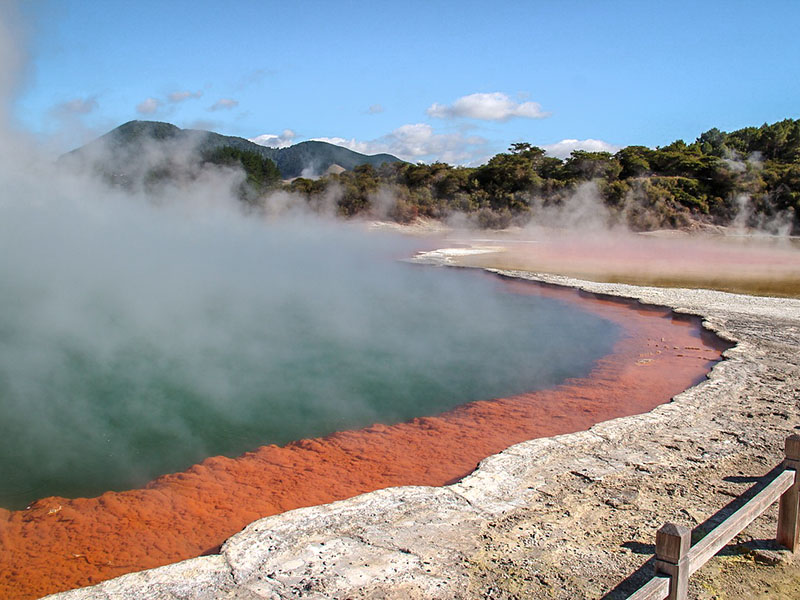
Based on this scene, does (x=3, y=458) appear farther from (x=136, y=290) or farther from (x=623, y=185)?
(x=623, y=185)

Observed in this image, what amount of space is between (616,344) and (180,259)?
881cm

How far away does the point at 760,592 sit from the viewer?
9.18 feet

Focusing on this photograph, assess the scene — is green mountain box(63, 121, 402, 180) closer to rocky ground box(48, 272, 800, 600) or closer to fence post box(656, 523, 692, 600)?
rocky ground box(48, 272, 800, 600)

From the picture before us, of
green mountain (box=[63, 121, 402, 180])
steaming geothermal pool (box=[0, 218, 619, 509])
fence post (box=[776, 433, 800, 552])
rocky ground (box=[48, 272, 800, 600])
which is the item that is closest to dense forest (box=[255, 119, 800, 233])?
green mountain (box=[63, 121, 402, 180])

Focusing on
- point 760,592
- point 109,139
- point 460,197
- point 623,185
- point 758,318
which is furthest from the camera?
point 460,197

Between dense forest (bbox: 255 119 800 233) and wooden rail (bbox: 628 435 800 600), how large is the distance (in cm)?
3012

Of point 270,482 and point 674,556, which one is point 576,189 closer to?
point 270,482

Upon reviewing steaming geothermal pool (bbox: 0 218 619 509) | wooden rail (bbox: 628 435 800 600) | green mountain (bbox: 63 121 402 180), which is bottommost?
steaming geothermal pool (bbox: 0 218 619 509)

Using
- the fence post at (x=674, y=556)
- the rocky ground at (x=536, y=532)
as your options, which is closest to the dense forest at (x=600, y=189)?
the rocky ground at (x=536, y=532)

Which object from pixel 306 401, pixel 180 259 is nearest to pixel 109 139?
pixel 180 259

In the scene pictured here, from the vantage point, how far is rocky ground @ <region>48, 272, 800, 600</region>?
2.85 m

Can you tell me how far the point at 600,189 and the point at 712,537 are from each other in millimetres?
32661

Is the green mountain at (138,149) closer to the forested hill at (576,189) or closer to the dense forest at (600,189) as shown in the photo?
the forested hill at (576,189)

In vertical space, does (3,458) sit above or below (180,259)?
below
